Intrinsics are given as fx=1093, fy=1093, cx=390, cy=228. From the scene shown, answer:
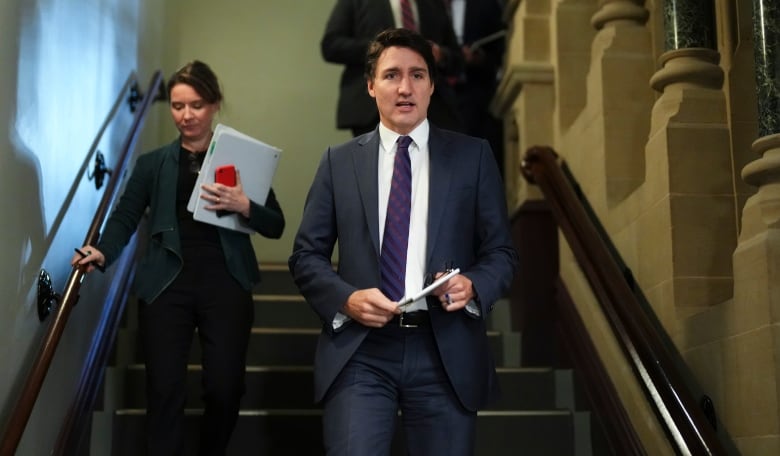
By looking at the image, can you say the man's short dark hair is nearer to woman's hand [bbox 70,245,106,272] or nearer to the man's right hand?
the man's right hand

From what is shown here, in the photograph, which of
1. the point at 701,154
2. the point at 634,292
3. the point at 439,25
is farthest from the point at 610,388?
the point at 439,25

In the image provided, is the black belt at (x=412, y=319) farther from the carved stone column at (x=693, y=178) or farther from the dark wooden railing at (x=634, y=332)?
the carved stone column at (x=693, y=178)

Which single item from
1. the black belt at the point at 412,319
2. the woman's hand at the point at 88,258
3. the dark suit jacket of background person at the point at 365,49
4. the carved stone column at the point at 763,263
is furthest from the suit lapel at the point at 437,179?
the dark suit jacket of background person at the point at 365,49

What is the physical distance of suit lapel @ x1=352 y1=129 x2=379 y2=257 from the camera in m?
2.75

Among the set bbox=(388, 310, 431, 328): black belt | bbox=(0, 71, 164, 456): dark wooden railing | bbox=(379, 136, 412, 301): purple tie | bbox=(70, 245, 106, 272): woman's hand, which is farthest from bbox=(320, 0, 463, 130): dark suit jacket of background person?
bbox=(388, 310, 431, 328): black belt

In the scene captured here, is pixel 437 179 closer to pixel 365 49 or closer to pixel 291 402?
pixel 291 402

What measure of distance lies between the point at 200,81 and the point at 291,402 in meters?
1.38

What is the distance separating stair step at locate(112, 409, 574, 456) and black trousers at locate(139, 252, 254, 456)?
0.42 metres

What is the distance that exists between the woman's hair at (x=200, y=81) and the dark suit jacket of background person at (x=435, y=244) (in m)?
0.92

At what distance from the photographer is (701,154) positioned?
362 cm

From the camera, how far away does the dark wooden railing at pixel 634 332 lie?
120 inches

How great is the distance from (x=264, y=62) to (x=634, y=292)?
168 inches

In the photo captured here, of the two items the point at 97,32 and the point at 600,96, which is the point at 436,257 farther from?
the point at 97,32

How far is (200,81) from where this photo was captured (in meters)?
3.67
